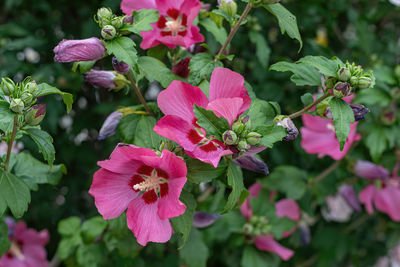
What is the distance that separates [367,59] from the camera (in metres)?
2.37

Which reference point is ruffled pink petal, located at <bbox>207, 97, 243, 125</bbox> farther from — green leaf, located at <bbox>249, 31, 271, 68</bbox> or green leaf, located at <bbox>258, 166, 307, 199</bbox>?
green leaf, located at <bbox>258, 166, 307, 199</bbox>

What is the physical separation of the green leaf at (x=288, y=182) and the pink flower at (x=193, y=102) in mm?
936

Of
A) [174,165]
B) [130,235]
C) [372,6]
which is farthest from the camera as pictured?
[372,6]

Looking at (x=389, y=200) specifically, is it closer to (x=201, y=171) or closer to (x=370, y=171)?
(x=370, y=171)

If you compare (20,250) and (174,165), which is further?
(20,250)

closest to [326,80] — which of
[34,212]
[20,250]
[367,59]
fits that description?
[367,59]

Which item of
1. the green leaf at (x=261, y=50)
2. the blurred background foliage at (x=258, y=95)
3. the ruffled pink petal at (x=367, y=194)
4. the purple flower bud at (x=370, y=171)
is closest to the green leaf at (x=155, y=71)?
the blurred background foliage at (x=258, y=95)

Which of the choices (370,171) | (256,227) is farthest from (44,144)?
(370,171)

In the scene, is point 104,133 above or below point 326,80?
below

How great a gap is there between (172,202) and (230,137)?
21cm

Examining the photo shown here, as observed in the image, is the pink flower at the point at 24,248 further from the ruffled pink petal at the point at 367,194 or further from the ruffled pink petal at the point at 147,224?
the ruffled pink petal at the point at 367,194

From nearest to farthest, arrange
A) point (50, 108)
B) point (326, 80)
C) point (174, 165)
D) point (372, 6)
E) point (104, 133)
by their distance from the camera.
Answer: point (174, 165) → point (326, 80) → point (104, 133) → point (50, 108) → point (372, 6)

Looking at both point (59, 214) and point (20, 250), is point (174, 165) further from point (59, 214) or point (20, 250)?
Result: point (59, 214)

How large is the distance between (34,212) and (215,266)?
3.75 feet
